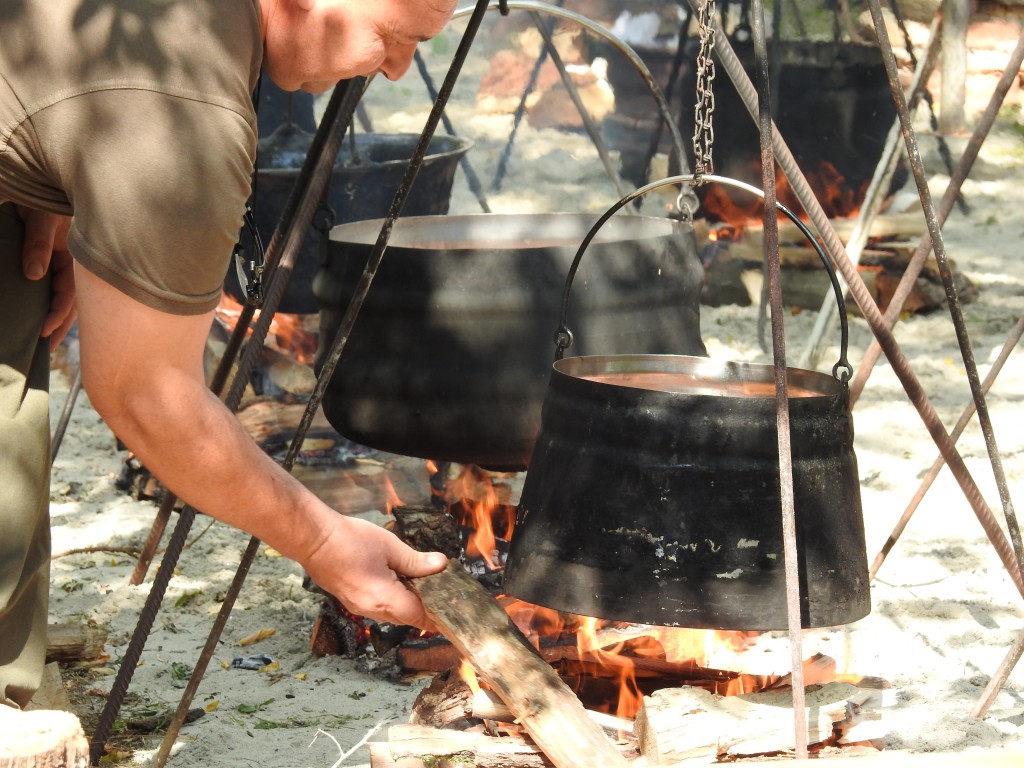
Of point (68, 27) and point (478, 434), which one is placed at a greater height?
point (68, 27)

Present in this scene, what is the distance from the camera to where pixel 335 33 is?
1.86m

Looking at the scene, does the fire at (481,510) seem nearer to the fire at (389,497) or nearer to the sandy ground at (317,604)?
the fire at (389,497)

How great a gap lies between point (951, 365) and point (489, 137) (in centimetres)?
466

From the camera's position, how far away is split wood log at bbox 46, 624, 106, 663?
342cm

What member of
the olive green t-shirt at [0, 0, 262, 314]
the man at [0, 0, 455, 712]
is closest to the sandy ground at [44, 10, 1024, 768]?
the man at [0, 0, 455, 712]

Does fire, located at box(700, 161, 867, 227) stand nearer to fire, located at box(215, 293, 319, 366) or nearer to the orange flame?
fire, located at box(215, 293, 319, 366)

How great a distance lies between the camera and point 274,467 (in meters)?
1.91

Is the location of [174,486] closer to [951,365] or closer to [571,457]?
[571,457]

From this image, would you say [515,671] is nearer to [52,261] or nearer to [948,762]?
[52,261]

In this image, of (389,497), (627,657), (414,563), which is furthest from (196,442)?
(389,497)

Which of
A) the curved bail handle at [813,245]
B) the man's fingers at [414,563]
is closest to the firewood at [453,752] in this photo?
the man's fingers at [414,563]

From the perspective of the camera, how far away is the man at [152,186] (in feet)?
4.94

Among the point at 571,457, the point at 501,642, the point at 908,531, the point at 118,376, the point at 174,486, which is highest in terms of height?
the point at 118,376

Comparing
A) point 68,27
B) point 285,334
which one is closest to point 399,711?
point 68,27
